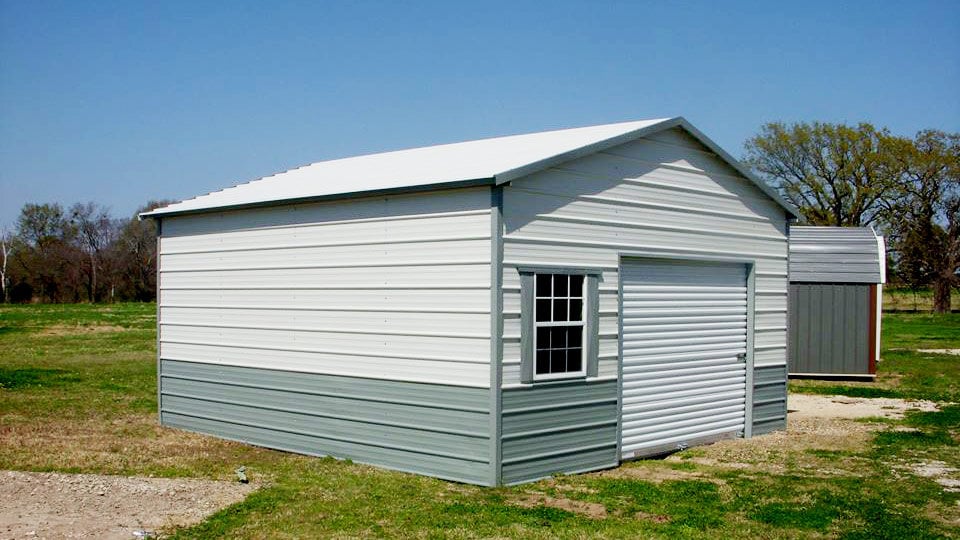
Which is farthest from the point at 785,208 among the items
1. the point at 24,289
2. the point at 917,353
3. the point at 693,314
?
the point at 24,289

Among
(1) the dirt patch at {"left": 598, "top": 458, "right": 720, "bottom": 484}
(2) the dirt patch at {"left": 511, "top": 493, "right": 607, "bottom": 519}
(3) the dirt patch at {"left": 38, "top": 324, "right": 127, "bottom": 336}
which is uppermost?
(2) the dirt patch at {"left": 511, "top": 493, "right": 607, "bottom": 519}

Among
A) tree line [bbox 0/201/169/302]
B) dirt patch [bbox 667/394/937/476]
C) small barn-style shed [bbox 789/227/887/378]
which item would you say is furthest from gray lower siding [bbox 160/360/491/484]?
tree line [bbox 0/201/169/302]

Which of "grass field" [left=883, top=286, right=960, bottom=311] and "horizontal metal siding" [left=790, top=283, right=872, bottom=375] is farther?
"grass field" [left=883, top=286, right=960, bottom=311]

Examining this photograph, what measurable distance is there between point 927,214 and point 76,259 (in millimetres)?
55069

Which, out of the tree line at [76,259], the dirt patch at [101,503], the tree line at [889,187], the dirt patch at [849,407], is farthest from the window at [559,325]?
the tree line at [76,259]

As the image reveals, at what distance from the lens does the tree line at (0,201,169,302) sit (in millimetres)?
70250

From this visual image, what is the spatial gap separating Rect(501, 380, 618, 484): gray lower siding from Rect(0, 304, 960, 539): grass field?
0.24m

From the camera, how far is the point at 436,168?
1194 cm

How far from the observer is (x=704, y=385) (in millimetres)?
13336

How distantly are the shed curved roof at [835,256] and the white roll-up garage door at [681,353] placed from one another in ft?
31.8

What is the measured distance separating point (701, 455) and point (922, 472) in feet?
8.13

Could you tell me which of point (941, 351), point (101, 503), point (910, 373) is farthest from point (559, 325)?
point (941, 351)

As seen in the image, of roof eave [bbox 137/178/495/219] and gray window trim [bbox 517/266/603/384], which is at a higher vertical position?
roof eave [bbox 137/178/495/219]

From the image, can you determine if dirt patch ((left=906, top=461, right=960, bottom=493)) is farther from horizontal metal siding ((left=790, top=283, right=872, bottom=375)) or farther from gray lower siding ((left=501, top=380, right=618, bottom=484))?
horizontal metal siding ((left=790, top=283, right=872, bottom=375))
